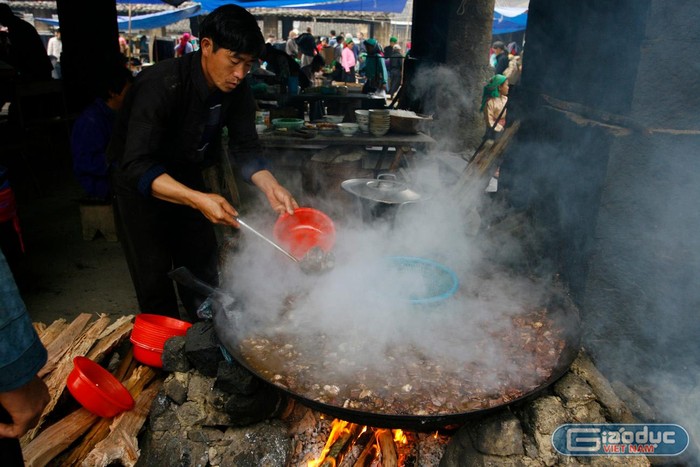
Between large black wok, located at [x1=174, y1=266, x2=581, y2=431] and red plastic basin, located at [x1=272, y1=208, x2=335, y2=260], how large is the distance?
66 centimetres

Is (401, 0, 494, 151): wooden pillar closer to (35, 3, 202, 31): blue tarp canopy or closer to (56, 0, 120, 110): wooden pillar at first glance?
(56, 0, 120, 110): wooden pillar

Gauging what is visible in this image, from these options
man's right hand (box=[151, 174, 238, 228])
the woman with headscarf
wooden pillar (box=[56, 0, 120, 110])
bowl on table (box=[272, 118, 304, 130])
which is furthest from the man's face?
the woman with headscarf

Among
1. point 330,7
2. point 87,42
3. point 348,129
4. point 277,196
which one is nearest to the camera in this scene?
point 277,196

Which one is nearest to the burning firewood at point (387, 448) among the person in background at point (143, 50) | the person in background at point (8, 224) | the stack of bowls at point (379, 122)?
the person in background at point (8, 224)

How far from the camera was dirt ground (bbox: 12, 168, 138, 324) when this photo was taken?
5055 mm

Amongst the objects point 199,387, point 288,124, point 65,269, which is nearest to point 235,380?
point 199,387

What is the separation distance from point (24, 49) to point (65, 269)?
25.7ft

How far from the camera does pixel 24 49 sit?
10945 millimetres

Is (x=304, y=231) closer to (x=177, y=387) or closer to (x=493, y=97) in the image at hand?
(x=177, y=387)

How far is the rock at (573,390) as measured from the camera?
248cm

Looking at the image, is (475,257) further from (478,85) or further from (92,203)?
(478,85)

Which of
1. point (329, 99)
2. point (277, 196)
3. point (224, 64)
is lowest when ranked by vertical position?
point (277, 196)

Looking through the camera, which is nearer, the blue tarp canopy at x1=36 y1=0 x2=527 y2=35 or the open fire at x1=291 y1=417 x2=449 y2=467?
the open fire at x1=291 y1=417 x2=449 y2=467

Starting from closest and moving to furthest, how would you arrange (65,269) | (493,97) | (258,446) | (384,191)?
→ (258,446), (384,191), (65,269), (493,97)
